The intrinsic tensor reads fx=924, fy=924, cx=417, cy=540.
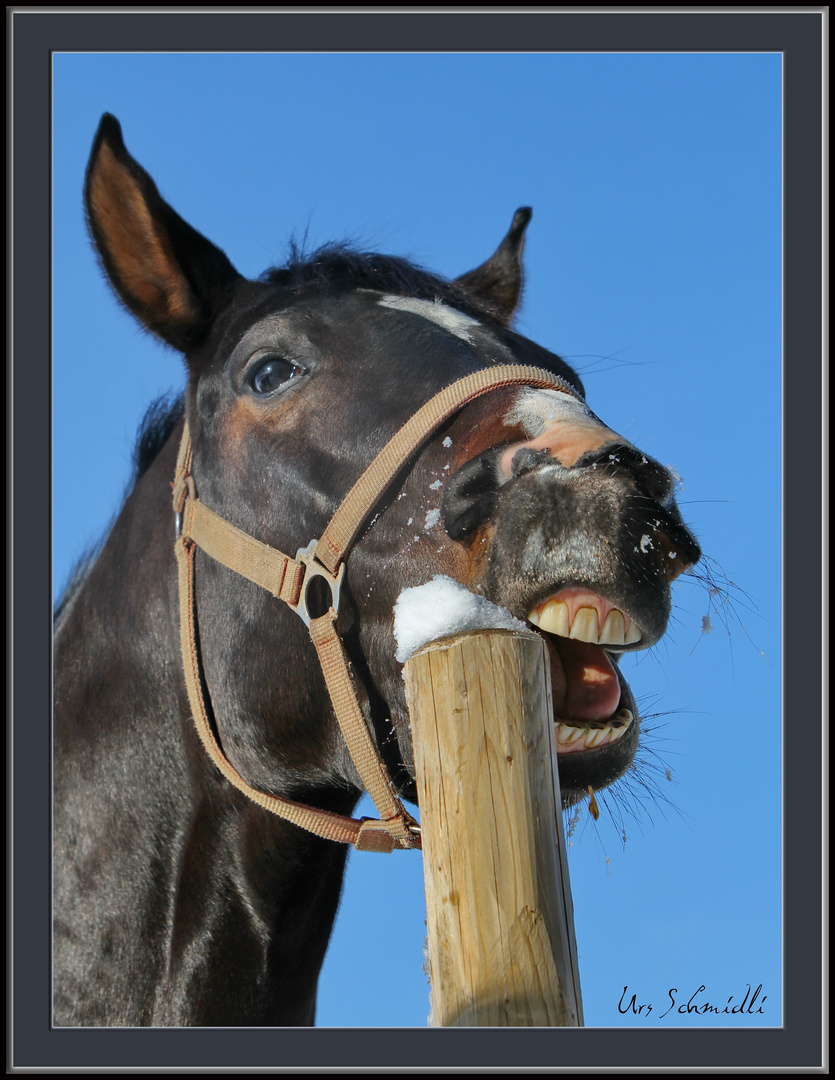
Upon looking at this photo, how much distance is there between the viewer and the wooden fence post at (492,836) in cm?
163

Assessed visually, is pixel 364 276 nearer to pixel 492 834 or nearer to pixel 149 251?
pixel 149 251

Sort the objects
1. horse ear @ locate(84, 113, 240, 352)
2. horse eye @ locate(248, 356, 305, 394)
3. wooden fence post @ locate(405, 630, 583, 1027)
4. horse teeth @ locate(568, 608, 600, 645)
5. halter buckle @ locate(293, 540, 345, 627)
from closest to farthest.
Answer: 1. wooden fence post @ locate(405, 630, 583, 1027)
2. horse teeth @ locate(568, 608, 600, 645)
3. halter buckle @ locate(293, 540, 345, 627)
4. horse eye @ locate(248, 356, 305, 394)
5. horse ear @ locate(84, 113, 240, 352)

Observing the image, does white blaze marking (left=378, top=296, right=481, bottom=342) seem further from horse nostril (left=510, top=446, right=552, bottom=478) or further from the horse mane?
Answer: horse nostril (left=510, top=446, right=552, bottom=478)

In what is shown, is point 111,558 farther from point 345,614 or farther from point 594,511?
point 594,511

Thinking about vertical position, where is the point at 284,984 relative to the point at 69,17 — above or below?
below

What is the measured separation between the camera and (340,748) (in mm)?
2900

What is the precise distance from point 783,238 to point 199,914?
11.0 ft

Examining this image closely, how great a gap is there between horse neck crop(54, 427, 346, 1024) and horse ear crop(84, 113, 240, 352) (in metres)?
0.86

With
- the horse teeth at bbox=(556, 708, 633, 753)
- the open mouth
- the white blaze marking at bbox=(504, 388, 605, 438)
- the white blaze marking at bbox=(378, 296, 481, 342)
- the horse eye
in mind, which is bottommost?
the horse teeth at bbox=(556, 708, 633, 753)

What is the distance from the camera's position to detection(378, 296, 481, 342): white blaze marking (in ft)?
10.3

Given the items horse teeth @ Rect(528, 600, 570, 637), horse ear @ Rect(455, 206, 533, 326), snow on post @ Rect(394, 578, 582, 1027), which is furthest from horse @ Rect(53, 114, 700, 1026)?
horse ear @ Rect(455, 206, 533, 326)

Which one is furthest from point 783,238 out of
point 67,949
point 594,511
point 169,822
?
point 67,949

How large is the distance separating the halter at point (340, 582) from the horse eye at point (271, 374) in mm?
534

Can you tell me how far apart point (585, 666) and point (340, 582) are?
0.80 meters
